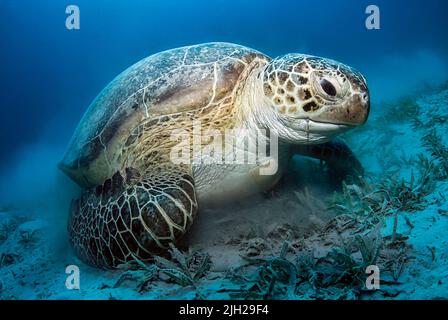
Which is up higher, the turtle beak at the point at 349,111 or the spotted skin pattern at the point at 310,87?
the spotted skin pattern at the point at 310,87

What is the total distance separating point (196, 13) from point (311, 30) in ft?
77.1

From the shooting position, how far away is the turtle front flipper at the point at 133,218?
80.0 inches

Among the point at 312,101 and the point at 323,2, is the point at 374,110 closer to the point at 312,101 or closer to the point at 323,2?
the point at 312,101

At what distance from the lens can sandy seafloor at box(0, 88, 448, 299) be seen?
1.48 metres

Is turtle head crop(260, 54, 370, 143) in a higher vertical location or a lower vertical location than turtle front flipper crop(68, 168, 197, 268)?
higher

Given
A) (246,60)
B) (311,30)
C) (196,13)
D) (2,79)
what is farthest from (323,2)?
(246,60)

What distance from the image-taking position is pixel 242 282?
165 centimetres
